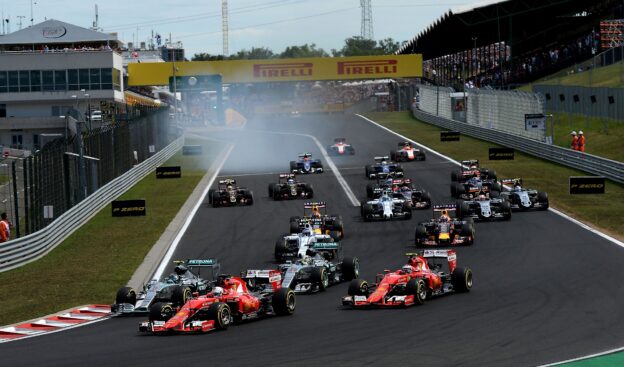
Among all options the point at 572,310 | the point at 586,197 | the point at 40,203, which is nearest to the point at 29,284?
the point at 40,203

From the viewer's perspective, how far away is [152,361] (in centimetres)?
1892

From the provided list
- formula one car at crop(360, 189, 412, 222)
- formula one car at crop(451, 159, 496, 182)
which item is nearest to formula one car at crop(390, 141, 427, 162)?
formula one car at crop(451, 159, 496, 182)

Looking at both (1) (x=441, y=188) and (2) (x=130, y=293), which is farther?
(1) (x=441, y=188)

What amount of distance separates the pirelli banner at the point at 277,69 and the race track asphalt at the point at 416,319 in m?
81.1

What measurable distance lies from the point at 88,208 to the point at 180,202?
20.2 feet

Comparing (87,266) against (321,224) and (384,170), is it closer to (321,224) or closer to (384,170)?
(321,224)

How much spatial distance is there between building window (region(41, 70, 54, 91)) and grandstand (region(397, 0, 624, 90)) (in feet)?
124

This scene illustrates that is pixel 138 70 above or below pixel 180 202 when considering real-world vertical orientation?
above

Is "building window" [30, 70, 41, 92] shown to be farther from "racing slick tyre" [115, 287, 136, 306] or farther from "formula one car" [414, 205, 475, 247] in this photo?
"racing slick tyre" [115, 287, 136, 306]

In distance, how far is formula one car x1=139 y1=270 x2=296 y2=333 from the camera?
21.7 meters

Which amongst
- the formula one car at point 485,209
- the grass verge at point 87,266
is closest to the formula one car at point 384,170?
the grass verge at point 87,266

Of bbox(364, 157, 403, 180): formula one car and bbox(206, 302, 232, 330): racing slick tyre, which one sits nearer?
bbox(206, 302, 232, 330): racing slick tyre

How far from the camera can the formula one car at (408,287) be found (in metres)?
24.1

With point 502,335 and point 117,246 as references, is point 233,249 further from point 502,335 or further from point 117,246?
point 502,335
